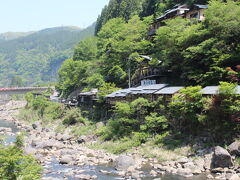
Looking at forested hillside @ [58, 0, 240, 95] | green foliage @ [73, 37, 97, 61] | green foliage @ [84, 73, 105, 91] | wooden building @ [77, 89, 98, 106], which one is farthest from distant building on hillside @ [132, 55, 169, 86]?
green foliage @ [73, 37, 97, 61]

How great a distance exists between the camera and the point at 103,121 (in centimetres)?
3947

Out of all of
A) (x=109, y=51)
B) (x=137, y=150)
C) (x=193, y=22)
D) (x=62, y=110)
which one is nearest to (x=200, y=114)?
(x=137, y=150)

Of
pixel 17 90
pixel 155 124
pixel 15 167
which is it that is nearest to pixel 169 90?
pixel 155 124

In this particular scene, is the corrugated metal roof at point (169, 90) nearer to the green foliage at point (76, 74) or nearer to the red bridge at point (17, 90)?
the green foliage at point (76, 74)

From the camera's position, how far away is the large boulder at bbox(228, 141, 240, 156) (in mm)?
22031

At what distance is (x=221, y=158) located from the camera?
21.5 meters

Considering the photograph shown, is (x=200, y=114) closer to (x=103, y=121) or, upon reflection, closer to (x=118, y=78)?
(x=103, y=121)

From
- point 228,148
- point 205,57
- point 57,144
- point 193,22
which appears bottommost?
point 57,144

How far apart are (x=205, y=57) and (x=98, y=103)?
18.7 m

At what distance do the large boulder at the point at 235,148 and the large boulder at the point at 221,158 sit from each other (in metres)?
0.81

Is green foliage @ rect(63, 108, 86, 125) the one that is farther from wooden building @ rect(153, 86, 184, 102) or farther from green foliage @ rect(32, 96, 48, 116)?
wooden building @ rect(153, 86, 184, 102)

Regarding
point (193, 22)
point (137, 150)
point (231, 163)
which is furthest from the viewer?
point (193, 22)

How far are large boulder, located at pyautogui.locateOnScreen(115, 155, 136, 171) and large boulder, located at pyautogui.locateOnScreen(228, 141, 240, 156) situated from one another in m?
7.55

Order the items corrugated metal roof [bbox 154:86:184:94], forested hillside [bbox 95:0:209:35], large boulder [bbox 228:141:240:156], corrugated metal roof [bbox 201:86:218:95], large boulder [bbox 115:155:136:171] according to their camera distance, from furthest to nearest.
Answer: forested hillside [bbox 95:0:209:35], corrugated metal roof [bbox 154:86:184:94], corrugated metal roof [bbox 201:86:218:95], large boulder [bbox 115:155:136:171], large boulder [bbox 228:141:240:156]
